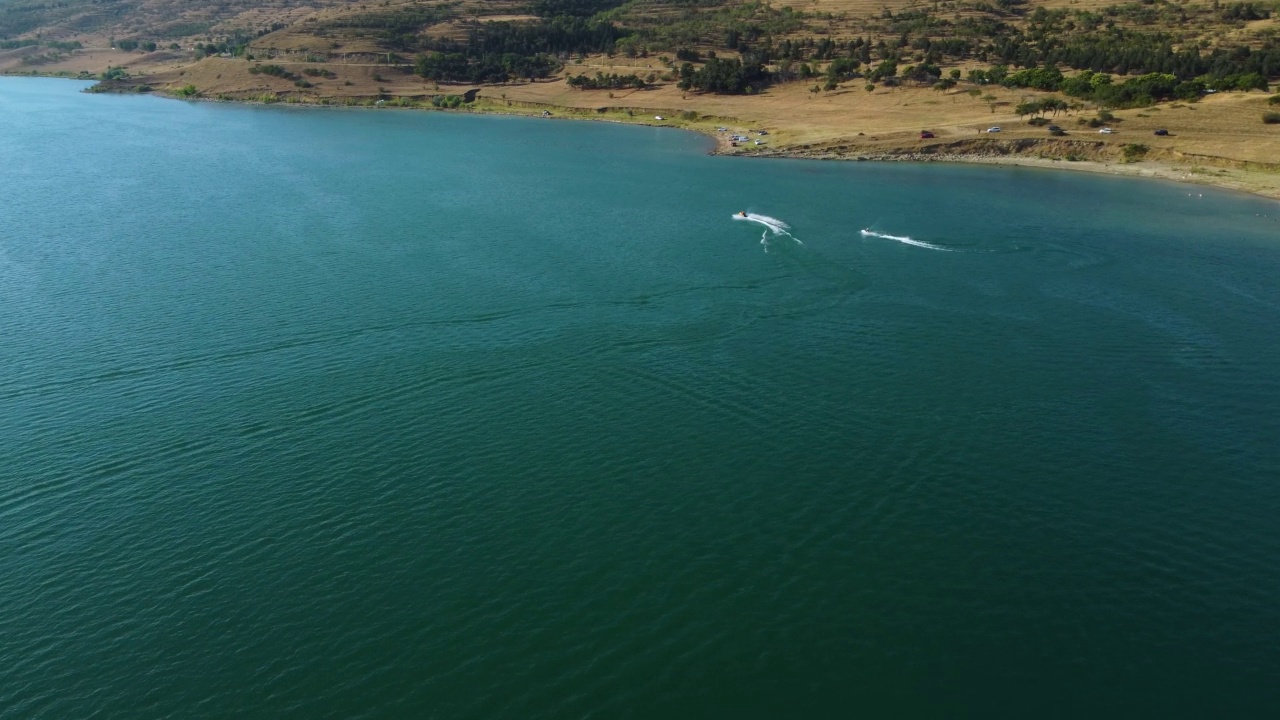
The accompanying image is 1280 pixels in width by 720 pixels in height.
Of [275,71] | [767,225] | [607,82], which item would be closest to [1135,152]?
[767,225]

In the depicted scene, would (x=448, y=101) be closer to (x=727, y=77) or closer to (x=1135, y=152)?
(x=727, y=77)

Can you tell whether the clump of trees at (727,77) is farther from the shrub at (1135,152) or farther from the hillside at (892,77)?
the shrub at (1135,152)

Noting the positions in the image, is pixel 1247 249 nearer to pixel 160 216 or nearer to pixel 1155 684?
pixel 1155 684

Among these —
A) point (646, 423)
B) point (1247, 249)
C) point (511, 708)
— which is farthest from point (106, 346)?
point (1247, 249)

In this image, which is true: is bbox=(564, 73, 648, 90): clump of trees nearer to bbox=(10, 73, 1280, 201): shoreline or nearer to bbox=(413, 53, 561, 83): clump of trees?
bbox=(413, 53, 561, 83): clump of trees

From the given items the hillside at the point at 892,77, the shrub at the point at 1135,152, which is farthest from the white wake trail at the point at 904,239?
the shrub at the point at 1135,152

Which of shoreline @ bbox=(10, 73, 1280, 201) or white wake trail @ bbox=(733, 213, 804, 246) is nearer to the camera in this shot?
white wake trail @ bbox=(733, 213, 804, 246)

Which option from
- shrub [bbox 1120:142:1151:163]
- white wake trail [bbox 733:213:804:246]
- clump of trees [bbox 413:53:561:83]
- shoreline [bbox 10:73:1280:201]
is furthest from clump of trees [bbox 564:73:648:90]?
white wake trail [bbox 733:213:804:246]

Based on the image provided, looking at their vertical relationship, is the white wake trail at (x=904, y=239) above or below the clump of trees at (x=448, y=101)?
below
